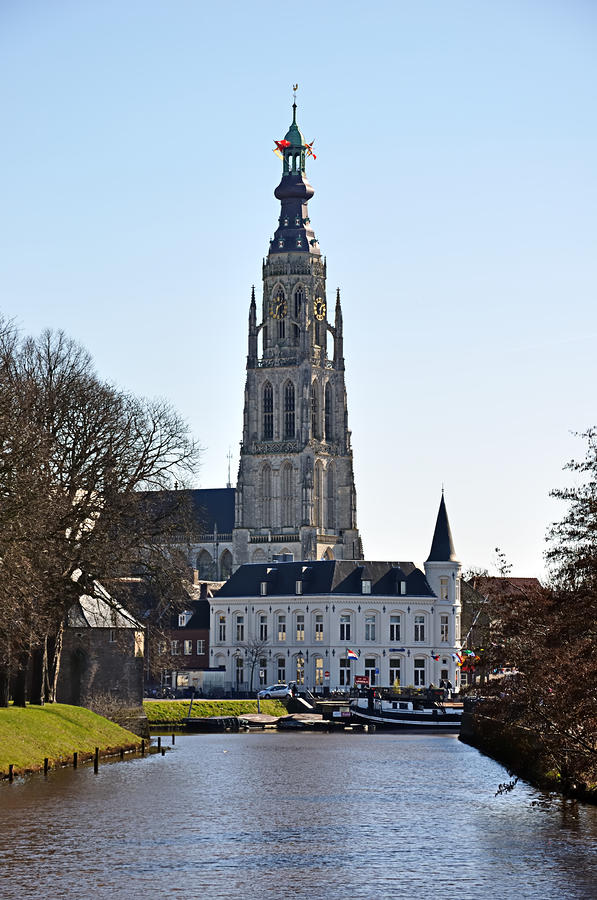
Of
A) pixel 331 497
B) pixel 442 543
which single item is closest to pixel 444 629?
pixel 442 543

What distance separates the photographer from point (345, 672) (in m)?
143

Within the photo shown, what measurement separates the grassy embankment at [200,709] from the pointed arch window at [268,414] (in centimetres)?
7741

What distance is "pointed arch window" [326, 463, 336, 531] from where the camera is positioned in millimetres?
195000

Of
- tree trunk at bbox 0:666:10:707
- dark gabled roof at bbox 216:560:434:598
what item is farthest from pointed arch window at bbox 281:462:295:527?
tree trunk at bbox 0:666:10:707

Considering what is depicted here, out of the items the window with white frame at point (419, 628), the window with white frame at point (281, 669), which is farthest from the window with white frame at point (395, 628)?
the window with white frame at point (281, 669)

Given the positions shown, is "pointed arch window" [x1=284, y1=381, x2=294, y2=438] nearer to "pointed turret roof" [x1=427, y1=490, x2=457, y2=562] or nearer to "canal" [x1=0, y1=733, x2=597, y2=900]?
"pointed turret roof" [x1=427, y1=490, x2=457, y2=562]

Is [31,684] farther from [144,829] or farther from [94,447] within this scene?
[144,829]

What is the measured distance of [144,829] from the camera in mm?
43438

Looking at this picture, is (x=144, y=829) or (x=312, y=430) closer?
(x=144, y=829)

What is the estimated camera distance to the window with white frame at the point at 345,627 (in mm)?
142750

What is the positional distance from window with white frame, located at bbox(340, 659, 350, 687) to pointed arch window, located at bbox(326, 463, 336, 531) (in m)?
51.9

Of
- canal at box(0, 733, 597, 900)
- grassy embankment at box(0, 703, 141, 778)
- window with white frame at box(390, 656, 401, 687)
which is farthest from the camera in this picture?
window with white frame at box(390, 656, 401, 687)

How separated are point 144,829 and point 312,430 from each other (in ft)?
504

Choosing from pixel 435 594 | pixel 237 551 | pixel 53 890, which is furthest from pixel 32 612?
pixel 237 551
